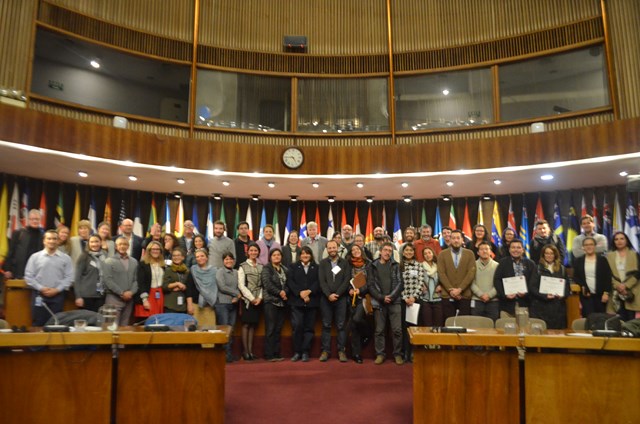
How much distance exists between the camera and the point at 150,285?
5758 mm

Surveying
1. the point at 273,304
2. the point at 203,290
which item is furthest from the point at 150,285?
the point at 273,304

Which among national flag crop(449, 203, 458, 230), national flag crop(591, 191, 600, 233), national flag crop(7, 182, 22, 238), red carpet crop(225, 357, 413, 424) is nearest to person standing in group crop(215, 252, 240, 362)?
red carpet crop(225, 357, 413, 424)

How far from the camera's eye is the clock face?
25.7ft

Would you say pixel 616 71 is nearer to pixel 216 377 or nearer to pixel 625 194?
pixel 625 194

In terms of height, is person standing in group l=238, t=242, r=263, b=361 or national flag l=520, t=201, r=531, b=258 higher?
national flag l=520, t=201, r=531, b=258

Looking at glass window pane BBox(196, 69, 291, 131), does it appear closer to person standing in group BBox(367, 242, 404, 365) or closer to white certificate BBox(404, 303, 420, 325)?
person standing in group BBox(367, 242, 404, 365)

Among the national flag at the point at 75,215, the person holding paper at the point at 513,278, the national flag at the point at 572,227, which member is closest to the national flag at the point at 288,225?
the national flag at the point at 75,215

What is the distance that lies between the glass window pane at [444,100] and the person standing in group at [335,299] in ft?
12.1

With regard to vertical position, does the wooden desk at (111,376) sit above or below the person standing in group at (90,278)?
below

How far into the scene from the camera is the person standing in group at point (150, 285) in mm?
5660

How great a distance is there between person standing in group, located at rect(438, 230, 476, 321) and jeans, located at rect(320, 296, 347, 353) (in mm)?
1197

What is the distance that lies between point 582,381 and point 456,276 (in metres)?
2.86

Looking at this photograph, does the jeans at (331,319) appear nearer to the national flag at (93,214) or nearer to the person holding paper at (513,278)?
the person holding paper at (513,278)

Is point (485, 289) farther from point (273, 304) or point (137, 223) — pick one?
point (137, 223)
